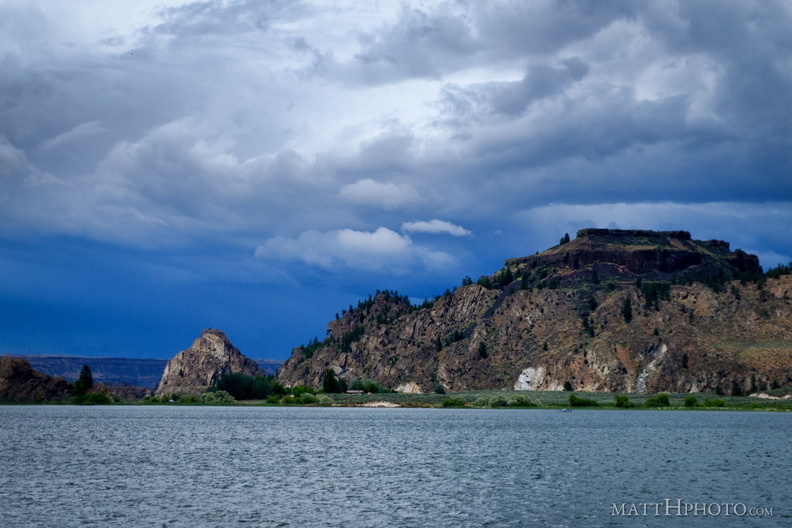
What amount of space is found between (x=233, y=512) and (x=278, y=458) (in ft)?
132

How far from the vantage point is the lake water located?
53.8 metres

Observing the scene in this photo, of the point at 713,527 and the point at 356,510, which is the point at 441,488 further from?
the point at 713,527

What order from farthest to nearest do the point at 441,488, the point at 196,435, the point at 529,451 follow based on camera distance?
the point at 196,435, the point at 529,451, the point at 441,488

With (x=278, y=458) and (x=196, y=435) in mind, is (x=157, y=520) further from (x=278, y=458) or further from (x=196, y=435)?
(x=196, y=435)

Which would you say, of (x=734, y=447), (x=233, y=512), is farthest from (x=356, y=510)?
(x=734, y=447)

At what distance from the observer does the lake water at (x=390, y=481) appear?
53812 mm

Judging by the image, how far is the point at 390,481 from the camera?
73.9 m

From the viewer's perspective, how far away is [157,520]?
52.4 meters

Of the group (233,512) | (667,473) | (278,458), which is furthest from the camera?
(278,458)

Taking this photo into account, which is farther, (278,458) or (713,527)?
(278,458)

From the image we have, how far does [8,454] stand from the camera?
9644cm

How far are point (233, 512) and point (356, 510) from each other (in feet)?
27.1

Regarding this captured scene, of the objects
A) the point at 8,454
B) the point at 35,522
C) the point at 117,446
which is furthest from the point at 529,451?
the point at 35,522

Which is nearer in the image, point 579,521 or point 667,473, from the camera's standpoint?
point 579,521
